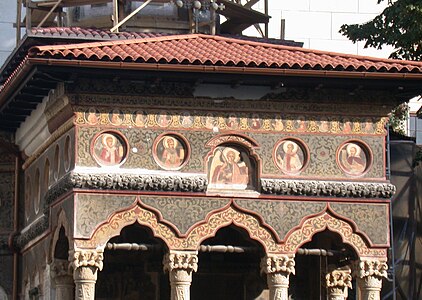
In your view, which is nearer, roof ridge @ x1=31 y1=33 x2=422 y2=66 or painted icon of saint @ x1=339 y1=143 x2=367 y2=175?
roof ridge @ x1=31 y1=33 x2=422 y2=66

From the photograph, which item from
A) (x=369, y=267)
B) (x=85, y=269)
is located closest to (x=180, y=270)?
(x=85, y=269)

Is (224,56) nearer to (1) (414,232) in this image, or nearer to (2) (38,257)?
(2) (38,257)

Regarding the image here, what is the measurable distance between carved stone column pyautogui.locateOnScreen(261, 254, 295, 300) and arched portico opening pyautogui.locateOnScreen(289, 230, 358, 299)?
52.0 inches

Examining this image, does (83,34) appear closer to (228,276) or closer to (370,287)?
(228,276)

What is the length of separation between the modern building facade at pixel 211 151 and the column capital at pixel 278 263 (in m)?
0.02

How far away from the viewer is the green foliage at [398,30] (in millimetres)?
29500

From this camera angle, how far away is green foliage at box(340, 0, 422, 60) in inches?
1161

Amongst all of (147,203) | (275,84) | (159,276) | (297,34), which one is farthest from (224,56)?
(297,34)

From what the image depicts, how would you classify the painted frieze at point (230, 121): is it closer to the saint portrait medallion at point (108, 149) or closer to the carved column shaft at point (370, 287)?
the saint portrait medallion at point (108, 149)

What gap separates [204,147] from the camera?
26359 mm

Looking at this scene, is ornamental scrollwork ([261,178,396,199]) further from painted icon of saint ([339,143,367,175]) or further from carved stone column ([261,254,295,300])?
carved stone column ([261,254,295,300])

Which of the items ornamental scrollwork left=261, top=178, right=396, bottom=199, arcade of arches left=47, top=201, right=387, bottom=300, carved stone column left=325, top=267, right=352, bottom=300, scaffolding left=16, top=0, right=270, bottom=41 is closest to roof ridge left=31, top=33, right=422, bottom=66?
scaffolding left=16, top=0, right=270, bottom=41

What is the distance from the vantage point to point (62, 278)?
90.9ft

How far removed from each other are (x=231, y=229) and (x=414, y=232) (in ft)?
22.8
